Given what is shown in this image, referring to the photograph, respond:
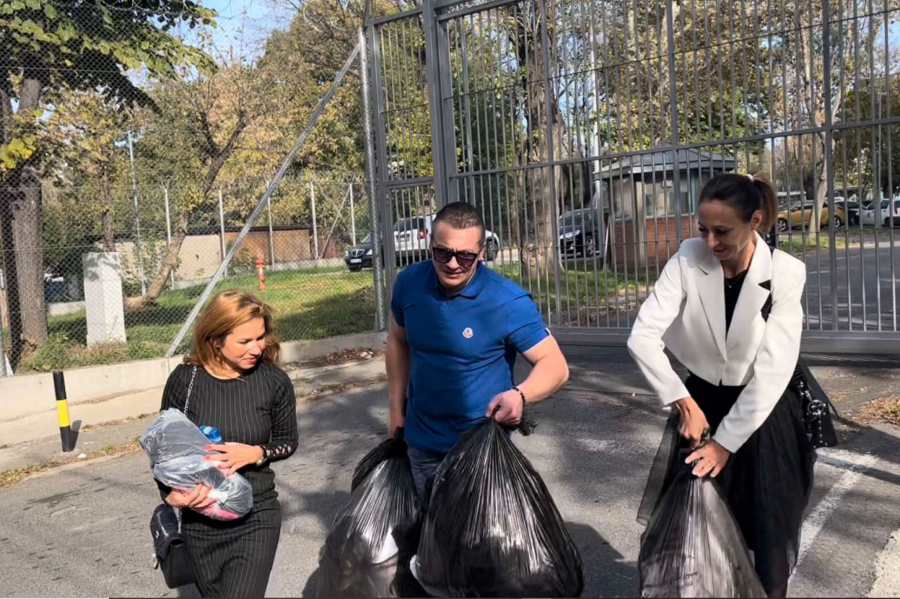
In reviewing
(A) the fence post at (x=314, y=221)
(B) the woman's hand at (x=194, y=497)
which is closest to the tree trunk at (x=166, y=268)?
(A) the fence post at (x=314, y=221)

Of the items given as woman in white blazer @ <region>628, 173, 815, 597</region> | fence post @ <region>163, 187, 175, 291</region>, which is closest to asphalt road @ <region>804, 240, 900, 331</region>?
woman in white blazer @ <region>628, 173, 815, 597</region>

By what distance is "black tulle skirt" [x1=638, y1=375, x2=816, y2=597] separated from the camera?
2799mm

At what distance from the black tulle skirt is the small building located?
16.2ft

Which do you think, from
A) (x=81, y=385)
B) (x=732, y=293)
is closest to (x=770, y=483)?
(x=732, y=293)

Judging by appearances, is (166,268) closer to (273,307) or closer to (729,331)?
(273,307)

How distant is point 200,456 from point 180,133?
41.1 ft

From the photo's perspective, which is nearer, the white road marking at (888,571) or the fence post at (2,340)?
the white road marking at (888,571)

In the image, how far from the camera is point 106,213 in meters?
11.1

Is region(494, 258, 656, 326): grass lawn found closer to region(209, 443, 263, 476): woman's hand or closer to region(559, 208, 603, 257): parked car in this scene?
region(559, 208, 603, 257): parked car

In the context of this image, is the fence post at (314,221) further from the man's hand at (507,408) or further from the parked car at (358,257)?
the man's hand at (507,408)

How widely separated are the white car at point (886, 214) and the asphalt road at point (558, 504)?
1717 mm

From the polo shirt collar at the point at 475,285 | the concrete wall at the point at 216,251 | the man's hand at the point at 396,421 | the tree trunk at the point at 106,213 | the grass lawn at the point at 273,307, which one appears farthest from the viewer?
the concrete wall at the point at 216,251

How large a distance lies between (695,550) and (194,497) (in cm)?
164

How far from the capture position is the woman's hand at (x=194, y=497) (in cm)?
284
